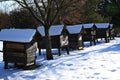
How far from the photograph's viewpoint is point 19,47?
13.1 metres

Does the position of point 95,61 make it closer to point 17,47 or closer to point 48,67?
point 48,67

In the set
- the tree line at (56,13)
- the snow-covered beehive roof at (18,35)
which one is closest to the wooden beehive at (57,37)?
the tree line at (56,13)

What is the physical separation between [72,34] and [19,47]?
6.68 m

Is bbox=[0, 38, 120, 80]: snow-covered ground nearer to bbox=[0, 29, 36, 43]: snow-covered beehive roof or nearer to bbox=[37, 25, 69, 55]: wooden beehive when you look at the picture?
bbox=[0, 29, 36, 43]: snow-covered beehive roof

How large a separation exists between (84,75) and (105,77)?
0.88 m

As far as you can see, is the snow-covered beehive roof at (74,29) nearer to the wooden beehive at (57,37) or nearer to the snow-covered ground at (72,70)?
the wooden beehive at (57,37)

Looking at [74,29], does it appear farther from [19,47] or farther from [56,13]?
[19,47]

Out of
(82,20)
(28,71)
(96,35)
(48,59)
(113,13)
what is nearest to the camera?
(28,71)

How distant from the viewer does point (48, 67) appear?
13.3 metres

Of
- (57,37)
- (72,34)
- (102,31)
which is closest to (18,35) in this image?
(57,37)

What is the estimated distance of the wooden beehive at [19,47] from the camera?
13.0m

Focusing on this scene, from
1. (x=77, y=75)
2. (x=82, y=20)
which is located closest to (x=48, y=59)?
(x=77, y=75)

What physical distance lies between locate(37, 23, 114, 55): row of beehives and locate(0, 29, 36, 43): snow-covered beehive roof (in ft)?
12.2

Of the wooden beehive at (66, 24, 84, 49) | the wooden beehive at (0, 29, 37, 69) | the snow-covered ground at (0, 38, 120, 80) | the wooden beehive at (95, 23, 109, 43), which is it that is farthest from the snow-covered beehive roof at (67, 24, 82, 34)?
the wooden beehive at (0, 29, 37, 69)
